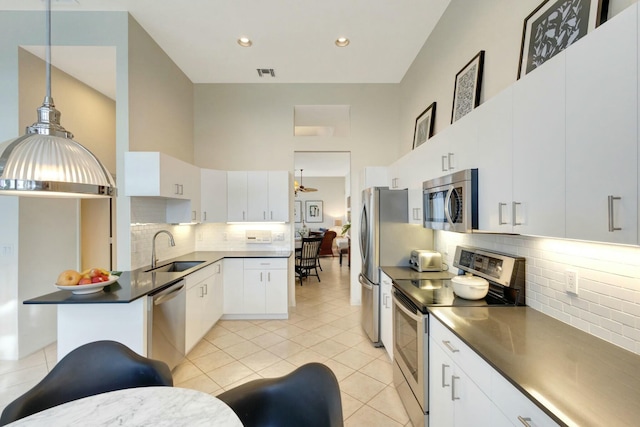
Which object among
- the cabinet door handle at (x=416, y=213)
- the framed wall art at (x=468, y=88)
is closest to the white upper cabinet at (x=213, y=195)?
the cabinet door handle at (x=416, y=213)

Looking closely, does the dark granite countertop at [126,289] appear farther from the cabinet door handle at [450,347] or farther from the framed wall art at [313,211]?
the framed wall art at [313,211]

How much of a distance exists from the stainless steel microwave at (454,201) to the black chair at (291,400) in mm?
1149

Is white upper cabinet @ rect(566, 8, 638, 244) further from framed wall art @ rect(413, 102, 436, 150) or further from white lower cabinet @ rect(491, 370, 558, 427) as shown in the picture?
framed wall art @ rect(413, 102, 436, 150)

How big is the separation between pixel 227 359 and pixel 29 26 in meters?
3.87

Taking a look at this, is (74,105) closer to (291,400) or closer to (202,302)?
(202,302)

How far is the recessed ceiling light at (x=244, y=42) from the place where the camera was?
309 centimetres

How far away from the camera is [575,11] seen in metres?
1.30

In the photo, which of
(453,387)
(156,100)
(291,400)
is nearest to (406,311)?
(453,387)

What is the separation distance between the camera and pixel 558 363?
1000mm

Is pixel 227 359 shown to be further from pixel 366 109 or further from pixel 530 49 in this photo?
pixel 366 109

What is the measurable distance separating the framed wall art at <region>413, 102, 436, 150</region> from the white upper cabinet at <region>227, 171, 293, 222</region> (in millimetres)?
1849

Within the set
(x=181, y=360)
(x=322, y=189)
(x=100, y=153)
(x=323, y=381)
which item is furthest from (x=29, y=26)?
(x=322, y=189)

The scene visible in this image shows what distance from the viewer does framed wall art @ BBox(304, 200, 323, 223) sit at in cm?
1072

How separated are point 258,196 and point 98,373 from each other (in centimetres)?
291
